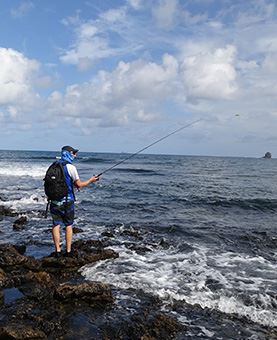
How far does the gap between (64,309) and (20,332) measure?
100cm

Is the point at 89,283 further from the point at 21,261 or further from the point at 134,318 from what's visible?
the point at 21,261

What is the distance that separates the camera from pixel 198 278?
718 cm

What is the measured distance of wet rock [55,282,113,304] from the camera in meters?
5.48

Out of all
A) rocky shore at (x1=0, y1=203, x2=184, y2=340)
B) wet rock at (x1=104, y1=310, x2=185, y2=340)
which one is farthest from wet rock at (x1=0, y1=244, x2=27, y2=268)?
wet rock at (x1=104, y1=310, x2=185, y2=340)

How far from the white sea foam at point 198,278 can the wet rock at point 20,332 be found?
233cm

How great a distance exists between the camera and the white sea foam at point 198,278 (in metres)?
5.91

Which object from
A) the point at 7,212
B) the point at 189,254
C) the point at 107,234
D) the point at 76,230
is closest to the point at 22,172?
the point at 7,212

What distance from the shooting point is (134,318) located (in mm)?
5016

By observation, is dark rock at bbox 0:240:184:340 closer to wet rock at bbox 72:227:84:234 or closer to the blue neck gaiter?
the blue neck gaiter

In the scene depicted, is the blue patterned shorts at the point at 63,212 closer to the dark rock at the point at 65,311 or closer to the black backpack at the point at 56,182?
the black backpack at the point at 56,182

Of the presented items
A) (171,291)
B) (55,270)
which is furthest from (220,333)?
(55,270)

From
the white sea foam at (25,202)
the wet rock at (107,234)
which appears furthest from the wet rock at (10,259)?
the white sea foam at (25,202)

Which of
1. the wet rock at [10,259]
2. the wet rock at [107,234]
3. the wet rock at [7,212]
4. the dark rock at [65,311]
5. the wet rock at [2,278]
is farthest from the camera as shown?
the wet rock at [7,212]

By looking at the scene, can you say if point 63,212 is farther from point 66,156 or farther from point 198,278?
point 198,278
